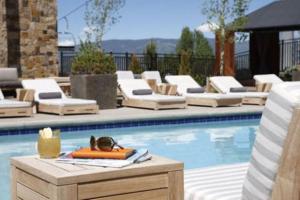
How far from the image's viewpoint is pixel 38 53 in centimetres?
1695

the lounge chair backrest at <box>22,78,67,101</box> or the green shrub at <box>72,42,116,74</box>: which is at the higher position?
the green shrub at <box>72,42,116,74</box>

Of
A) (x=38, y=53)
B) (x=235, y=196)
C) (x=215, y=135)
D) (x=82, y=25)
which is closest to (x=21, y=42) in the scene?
(x=38, y=53)

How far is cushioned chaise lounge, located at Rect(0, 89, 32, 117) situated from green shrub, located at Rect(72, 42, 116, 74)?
1805 mm

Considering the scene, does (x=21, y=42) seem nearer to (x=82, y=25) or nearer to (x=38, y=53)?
(x=38, y=53)

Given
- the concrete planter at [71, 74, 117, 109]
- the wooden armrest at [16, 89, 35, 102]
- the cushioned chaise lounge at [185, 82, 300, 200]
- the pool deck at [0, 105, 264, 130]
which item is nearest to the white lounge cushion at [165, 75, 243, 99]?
the pool deck at [0, 105, 264, 130]

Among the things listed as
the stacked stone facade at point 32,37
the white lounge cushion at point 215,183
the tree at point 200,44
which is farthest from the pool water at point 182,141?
the tree at point 200,44

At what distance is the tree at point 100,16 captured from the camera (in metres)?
19.6

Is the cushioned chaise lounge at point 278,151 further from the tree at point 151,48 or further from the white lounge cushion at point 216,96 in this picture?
the tree at point 151,48

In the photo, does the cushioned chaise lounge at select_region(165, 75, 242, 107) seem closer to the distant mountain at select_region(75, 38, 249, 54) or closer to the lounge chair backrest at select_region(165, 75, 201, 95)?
the lounge chair backrest at select_region(165, 75, 201, 95)

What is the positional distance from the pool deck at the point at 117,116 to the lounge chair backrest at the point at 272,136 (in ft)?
24.4

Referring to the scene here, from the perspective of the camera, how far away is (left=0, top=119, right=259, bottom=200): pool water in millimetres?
7988

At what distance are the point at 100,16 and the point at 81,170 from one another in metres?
17.3

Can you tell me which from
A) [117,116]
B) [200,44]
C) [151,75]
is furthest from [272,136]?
[200,44]

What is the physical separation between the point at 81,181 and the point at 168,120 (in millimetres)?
8165
